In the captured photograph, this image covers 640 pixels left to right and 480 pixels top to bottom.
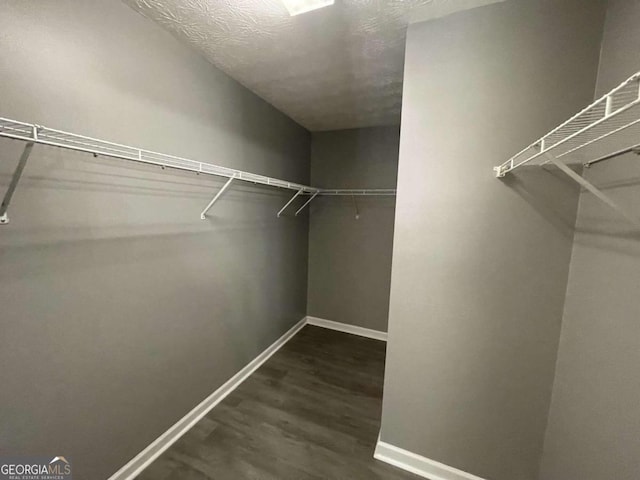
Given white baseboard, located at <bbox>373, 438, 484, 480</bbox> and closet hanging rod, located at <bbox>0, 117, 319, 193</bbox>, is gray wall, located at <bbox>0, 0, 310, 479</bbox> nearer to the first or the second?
closet hanging rod, located at <bbox>0, 117, 319, 193</bbox>

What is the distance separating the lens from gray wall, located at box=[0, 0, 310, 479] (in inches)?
39.8

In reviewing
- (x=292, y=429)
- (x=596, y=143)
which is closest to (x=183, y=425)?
(x=292, y=429)

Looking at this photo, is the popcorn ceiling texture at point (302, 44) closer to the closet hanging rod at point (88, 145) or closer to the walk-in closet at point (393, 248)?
the walk-in closet at point (393, 248)

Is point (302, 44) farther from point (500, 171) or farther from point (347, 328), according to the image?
point (347, 328)

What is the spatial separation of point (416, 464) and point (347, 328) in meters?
1.85

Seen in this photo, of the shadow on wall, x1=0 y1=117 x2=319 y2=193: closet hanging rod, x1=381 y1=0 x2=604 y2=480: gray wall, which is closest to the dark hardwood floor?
x1=381 y1=0 x2=604 y2=480: gray wall

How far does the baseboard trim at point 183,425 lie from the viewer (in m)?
1.45

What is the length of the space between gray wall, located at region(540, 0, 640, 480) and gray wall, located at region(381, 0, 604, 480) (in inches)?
3.1

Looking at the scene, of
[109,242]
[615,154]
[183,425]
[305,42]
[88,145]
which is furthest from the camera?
[183,425]

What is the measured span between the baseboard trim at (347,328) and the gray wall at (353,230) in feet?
0.20

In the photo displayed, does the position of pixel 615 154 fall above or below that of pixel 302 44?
below

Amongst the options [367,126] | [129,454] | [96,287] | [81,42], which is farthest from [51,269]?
[367,126]

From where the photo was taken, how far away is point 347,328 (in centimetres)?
336

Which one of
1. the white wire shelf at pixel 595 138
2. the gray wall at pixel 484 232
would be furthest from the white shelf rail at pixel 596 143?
the gray wall at pixel 484 232
